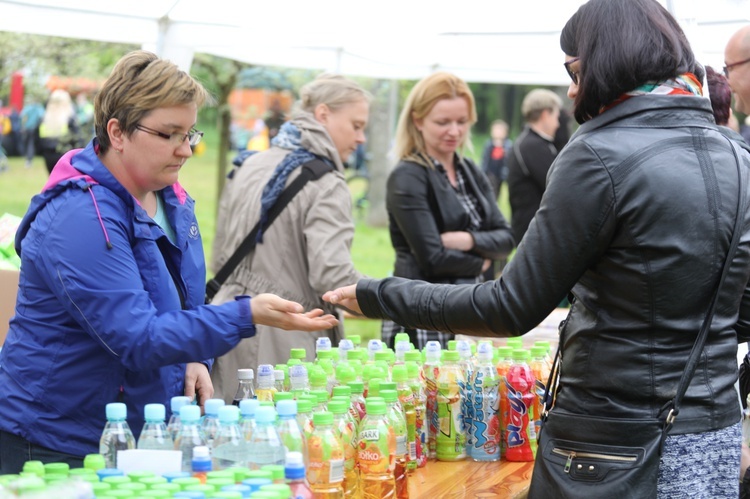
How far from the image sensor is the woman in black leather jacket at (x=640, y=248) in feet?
7.06

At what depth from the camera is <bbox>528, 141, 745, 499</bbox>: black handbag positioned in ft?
7.20

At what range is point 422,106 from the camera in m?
5.04

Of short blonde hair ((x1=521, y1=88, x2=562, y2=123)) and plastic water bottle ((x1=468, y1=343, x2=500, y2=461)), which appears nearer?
plastic water bottle ((x1=468, y1=343, x2=500, y2=461))

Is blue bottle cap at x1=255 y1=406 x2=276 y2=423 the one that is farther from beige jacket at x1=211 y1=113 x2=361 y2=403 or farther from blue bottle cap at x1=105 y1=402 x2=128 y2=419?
beige jacket at x1=211 y1=113 x2=361 y2=403

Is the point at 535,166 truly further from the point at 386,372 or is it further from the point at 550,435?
the point at 550,435

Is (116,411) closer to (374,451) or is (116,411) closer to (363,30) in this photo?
(374,451)

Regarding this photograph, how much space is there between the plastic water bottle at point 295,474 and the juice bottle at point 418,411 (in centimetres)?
95

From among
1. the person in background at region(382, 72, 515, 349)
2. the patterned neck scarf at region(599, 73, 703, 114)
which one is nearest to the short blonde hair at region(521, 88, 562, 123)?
the person in background at region(382, 72, 515, 349)

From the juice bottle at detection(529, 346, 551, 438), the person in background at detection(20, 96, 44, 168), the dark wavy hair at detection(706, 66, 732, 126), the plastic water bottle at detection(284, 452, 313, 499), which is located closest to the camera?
the plastic water bottle at detection(284, 452, 313, 499)

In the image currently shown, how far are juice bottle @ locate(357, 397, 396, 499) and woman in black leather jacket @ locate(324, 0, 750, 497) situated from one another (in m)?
0.40

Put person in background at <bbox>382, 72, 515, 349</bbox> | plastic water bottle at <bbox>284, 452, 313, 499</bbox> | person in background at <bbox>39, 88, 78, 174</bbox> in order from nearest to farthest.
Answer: plastic water bottle at <bbox>284, 452, 313, 499</bbox>, person in background at <bbox>382, 72, 515, 349</bbox>, person in background at <bbox>39, 88, 78, 174</bbox>

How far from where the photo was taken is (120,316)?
2336 mm

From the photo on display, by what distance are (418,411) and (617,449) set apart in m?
0.94

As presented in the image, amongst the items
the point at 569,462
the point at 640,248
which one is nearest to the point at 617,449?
the point at 569,462
